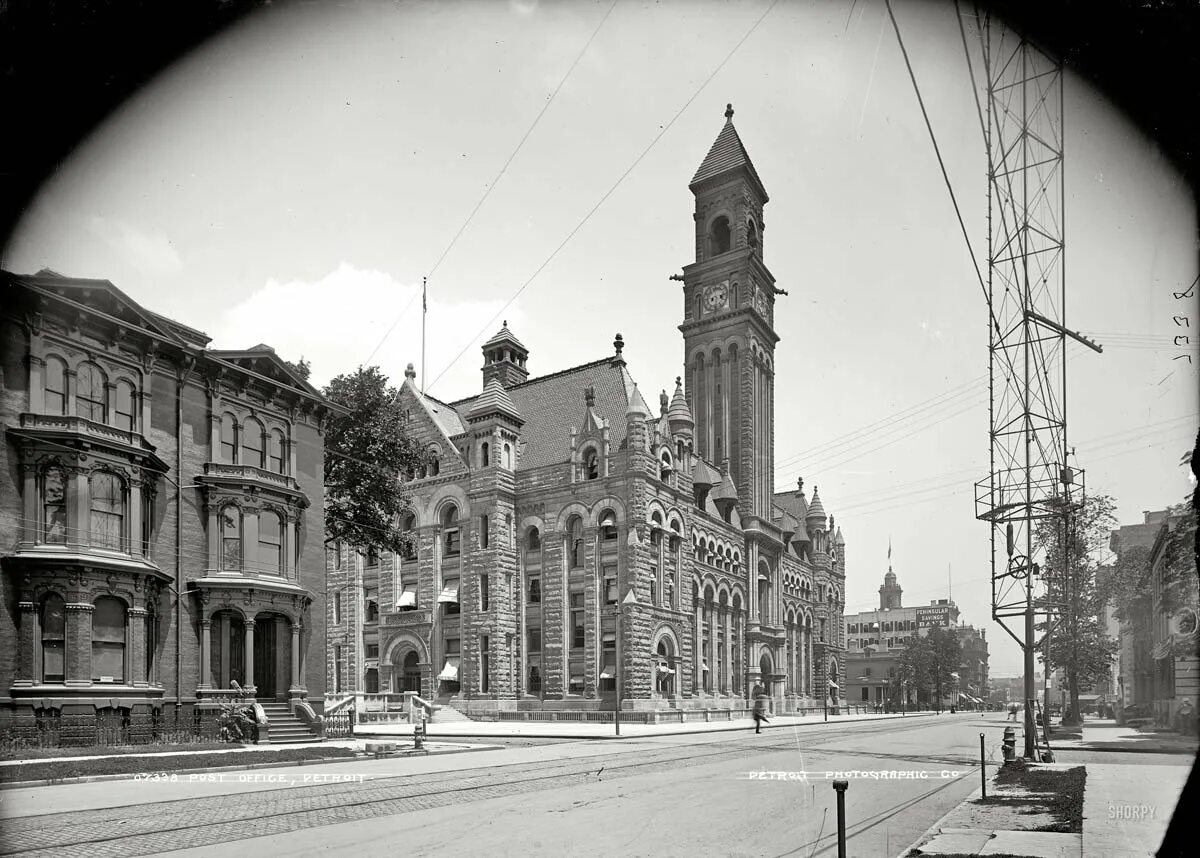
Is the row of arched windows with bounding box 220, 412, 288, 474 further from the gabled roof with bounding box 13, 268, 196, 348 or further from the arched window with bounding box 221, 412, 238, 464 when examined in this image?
the gabled roof with bounding box 13, 268, 196, 348

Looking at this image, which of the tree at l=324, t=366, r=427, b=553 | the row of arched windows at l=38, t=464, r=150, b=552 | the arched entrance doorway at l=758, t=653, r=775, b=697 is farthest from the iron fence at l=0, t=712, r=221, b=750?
the arched entrance doorway at l=758, t=653, r=775, b=697

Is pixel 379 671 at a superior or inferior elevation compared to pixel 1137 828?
inferior

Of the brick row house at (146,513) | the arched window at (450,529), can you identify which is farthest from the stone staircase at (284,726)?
the arched window at (450,529)

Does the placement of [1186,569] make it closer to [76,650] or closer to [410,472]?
[76,650]

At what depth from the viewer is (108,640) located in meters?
25.1

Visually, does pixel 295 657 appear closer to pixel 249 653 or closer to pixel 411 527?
pixel 249 653

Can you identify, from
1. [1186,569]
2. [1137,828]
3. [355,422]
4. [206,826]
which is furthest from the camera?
[355,422]

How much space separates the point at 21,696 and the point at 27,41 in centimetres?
1954

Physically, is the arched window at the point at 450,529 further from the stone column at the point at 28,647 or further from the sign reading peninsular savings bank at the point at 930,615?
the sign reading peninsular savings bank at the point at 930,615

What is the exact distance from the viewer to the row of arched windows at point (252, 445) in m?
29.8

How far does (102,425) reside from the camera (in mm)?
25141

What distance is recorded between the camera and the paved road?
11281mm

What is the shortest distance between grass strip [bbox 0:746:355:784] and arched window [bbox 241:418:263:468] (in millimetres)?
10235

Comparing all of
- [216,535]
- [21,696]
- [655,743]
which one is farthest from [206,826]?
[655,743]
